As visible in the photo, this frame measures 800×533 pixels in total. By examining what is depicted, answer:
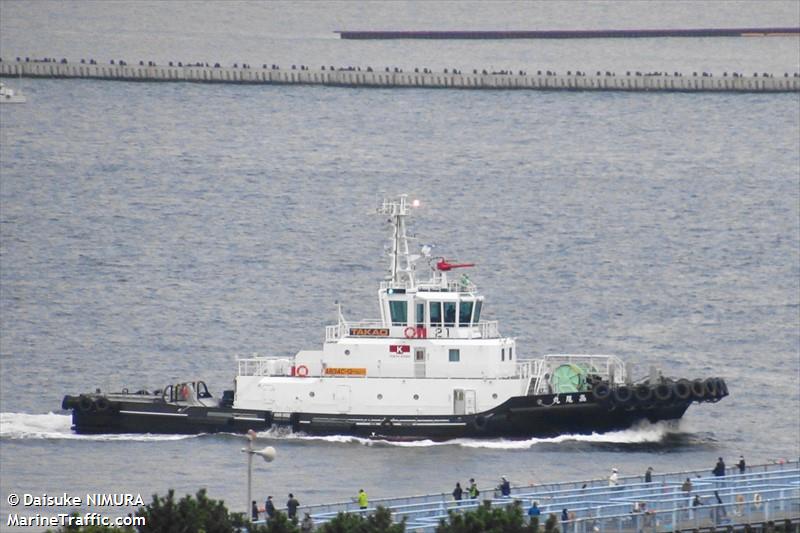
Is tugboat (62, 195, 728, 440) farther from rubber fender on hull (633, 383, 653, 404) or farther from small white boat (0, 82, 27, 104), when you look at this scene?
small white boat (0, 82, 27, 104)

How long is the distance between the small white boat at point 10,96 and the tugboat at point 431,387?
351ft

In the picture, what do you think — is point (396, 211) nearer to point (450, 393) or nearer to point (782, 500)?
point (450, 393)

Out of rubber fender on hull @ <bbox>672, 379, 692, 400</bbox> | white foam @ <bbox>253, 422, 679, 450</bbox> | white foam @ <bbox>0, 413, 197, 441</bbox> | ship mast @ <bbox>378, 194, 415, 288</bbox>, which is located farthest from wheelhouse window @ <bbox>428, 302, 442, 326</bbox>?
white foam @ <bbox>0, 413, 197, 441</bbox>

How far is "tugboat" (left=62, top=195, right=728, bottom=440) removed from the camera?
69.5 metres

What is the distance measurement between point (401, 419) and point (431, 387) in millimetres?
1269

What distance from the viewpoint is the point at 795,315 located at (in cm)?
9450

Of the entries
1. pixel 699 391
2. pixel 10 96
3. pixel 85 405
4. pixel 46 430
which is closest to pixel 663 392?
pixel 699 391

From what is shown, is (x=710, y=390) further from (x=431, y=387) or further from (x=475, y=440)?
(x=431, y=387)

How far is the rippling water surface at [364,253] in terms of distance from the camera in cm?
6900

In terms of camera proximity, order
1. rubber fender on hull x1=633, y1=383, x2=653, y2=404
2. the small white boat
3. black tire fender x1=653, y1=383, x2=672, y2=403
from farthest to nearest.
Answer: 1. the small white boat
2. black tire fender x1=653, y1=383, x2=672, y2=403
3. rubber fender on hull x1=633, y1=383, x2=653, y2=404

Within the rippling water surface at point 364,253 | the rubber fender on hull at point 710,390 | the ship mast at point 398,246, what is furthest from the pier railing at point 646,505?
the ship mast at point 398,246

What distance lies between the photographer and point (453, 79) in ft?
640

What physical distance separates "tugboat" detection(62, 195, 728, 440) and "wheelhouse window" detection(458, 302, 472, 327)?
0.10ft

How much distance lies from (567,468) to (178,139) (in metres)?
92.6
